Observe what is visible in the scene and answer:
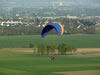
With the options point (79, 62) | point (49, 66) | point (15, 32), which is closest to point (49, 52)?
point (79, 62)

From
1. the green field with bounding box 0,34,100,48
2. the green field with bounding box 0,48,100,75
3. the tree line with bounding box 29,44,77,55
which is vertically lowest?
the green field with bounding box 0,34,100,48

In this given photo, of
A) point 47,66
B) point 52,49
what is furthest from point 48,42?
point 47,66

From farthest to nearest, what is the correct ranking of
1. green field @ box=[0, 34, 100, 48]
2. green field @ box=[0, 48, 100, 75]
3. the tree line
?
1. green field @ box=[0, 34, 100, 48]
2. the tree line
3. green field @ box=[0, 48, 100, 75]

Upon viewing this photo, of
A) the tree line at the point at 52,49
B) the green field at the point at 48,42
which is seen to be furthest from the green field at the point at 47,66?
the green field at the point at 48,42

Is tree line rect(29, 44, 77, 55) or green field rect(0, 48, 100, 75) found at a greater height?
green field rect(0, 48, 100, 75)

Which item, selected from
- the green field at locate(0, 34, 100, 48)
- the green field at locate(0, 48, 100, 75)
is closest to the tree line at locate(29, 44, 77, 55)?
the green field at locate(0, 48, 100, 75)

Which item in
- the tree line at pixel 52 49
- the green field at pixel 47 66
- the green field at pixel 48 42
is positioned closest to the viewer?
the green field at pixel 47 66

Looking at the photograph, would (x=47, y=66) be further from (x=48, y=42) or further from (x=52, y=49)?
(x=48, y=42)

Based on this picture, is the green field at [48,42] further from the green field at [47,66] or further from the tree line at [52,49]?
the green field at [47,66]

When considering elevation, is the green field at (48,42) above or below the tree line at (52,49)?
below

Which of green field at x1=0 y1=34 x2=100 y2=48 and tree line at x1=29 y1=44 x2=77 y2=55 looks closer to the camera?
tree line at x1=29 y1=44 x2=77 y2=55

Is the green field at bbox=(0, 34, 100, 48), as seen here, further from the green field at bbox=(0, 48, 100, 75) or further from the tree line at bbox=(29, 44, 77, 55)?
the green field at bbox=(0, 48, 100, 75)
